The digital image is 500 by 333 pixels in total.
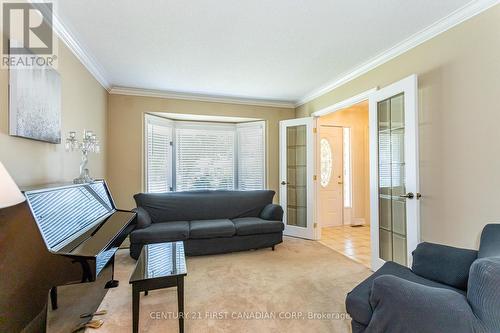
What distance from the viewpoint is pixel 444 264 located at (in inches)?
66.5

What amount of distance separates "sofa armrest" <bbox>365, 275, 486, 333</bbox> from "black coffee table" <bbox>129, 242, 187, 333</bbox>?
1.28 meters

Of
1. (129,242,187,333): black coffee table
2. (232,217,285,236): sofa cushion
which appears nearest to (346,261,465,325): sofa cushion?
→ (129,242,187,333): black coffee table

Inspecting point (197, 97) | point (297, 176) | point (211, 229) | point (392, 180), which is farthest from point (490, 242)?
point (197, 97)

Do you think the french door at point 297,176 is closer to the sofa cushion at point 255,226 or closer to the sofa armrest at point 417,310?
the sofa cushion at point 255,226

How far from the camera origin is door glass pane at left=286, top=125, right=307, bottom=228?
14.2 ft

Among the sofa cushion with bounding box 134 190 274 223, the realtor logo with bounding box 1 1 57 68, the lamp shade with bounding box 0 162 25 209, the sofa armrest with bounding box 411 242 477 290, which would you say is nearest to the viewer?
the lamp shade with bounding box 0 162 25 209

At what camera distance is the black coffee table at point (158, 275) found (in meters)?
1.70

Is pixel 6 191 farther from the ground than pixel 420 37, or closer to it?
closer to it

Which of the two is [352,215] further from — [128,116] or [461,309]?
[128,116]

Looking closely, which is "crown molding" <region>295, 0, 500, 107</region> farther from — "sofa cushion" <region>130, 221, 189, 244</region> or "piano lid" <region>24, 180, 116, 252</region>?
"piano lid" <region>24, 180, 116, 252</region>

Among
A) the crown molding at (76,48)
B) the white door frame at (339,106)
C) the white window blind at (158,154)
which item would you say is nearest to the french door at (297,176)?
the white door frame at (339,106)

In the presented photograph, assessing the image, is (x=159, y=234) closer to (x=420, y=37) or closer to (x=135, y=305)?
(x=135, y=305)

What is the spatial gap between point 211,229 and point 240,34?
2.43 metres

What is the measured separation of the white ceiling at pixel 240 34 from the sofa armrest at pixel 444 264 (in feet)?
6.38
